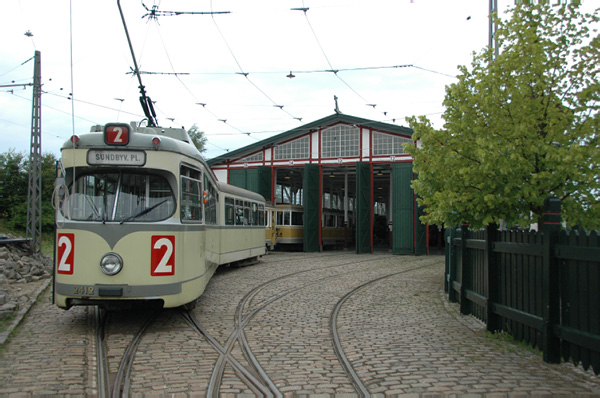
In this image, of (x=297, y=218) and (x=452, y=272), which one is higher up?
(x=297, y=218)

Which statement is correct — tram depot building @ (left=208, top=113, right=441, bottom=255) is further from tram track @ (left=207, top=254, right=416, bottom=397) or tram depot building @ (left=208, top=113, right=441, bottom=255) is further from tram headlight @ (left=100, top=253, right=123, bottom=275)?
tram headlight @ (left=100, top=253, right=123, bottom=275)

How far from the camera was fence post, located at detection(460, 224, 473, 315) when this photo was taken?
29.4 ft

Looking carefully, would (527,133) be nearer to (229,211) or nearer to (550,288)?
(550,288)

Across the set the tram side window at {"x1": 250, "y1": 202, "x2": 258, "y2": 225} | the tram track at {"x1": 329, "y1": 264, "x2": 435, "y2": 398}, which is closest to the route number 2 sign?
the tram track at {"x1": 329, "y1": 264, "x2": 435, "y2": 398}

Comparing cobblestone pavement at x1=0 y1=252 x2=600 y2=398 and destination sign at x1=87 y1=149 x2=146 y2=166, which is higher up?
destination sign at x1=87 y1=149 x2=146 y2=166

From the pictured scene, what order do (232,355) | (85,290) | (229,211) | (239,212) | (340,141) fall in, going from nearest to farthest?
1. (232,355)
2. (85,290)
3. (229,211)
4. (239,212)
5. (340,141)

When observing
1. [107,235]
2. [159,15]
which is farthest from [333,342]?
[159,15]

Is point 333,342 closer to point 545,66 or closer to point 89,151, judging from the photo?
point 89,151

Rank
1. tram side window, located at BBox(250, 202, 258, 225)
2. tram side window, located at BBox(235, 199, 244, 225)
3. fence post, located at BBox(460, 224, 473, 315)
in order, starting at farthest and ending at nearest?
tram side window, located at BBox(250, 202, 258, 225) → tram side window, located at BBox(235, 199, 244, 225) → fence post, located at BBox(460, 224, 473, 315)

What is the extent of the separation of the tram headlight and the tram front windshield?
52 centimetres

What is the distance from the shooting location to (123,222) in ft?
24.0

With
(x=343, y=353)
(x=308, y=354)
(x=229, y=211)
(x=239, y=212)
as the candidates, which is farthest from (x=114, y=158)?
(x=239, y=212)

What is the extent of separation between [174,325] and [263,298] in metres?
3.27

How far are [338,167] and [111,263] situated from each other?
27.9 metres
